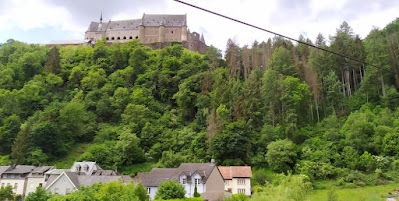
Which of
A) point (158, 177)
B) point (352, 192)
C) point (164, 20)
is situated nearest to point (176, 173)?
point (158, 177)

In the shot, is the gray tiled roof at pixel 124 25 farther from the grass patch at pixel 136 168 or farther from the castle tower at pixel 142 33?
the grass patch at pixel 136 168

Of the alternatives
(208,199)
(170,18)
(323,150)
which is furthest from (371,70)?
(170,18)

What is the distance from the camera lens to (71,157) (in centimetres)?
5722

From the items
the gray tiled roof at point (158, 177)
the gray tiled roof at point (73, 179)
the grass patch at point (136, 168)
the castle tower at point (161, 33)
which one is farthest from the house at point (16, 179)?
the castle tower at point (161, 33)

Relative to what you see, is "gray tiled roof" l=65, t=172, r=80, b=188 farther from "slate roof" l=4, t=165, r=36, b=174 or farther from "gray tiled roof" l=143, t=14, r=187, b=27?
"gray tiled roof" l=143, t=14, r=187, b=27

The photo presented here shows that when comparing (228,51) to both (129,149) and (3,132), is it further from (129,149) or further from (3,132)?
(3,132)

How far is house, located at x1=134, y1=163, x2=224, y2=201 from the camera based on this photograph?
130 ft

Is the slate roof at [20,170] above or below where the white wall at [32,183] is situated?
above

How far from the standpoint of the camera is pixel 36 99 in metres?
69.3

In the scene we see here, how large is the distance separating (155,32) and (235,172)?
62.4 metres

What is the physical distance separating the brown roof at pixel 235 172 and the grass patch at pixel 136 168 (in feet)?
41.2

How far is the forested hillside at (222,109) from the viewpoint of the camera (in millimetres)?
44625

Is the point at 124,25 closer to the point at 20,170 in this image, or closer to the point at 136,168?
the point at 136,168

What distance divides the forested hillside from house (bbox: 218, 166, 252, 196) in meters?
3.98
